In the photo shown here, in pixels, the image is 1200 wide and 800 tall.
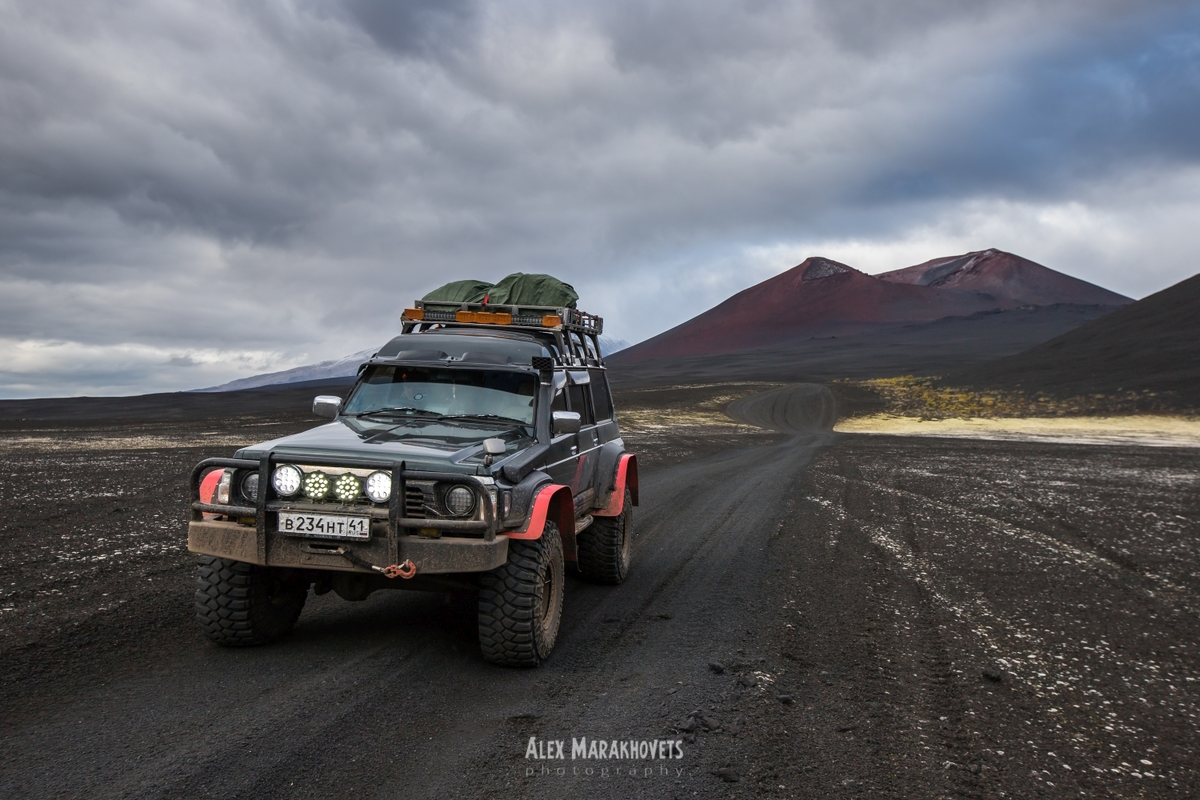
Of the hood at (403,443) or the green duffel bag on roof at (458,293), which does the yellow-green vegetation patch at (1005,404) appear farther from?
the hood at (403,443)

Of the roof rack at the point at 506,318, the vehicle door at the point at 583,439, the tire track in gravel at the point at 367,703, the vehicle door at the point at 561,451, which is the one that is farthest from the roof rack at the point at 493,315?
the tire track in gravel at the point at 367,703

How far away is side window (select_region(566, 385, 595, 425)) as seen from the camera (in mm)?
7070

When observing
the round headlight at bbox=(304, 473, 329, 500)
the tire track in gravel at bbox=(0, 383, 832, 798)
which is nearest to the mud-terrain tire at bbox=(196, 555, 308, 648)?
the tire track in gravel at bbox=(0, 383, 832, 798)

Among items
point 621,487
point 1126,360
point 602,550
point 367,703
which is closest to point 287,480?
point 367,703

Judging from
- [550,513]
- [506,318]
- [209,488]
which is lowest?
[550,513]

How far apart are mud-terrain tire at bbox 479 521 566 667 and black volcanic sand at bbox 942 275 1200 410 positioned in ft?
147

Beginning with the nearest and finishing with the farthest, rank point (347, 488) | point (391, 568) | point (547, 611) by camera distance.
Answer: point (391, 568)
point (347, 488)
point (547, 611)

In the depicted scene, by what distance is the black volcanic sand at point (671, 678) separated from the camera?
3.77 metres

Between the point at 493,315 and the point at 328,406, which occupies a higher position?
the point at 493,315

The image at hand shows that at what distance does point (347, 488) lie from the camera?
4812 mm

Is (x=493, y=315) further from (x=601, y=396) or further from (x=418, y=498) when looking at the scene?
(x=418, y=498)

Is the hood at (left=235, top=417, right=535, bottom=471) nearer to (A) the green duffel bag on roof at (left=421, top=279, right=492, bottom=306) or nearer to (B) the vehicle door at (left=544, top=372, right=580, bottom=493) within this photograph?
(B) the vehicle door at (left=544, top=372, right=580, bottom=493)

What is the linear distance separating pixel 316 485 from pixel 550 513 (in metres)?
1.67

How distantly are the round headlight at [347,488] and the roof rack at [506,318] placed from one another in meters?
2.64
